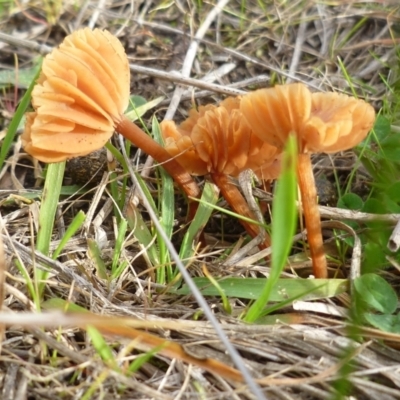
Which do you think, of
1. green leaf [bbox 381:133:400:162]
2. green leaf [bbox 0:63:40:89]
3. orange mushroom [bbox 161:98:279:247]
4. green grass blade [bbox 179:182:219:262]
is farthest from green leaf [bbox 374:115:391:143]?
green leaf [bbox 0:63:40:89]

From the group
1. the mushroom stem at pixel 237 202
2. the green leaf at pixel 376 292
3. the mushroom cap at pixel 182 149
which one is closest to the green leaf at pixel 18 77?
the mushroom cap at pixel 182 149

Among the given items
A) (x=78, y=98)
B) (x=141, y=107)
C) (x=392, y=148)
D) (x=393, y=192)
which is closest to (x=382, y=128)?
(x=392, y=148)

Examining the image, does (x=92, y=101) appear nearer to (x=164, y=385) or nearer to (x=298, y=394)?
(x=164, y=385)

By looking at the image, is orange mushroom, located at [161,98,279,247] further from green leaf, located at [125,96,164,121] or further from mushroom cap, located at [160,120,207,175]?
green leaf, located at [125,96,164,121]

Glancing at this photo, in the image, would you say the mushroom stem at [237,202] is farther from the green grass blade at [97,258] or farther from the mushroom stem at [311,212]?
the green grass blade at [97,258]

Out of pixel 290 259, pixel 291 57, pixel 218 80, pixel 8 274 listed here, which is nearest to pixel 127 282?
pixel 8 274

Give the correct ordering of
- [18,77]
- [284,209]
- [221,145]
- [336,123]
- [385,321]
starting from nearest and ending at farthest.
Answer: [284,209] < [336,123] < [385,321] < [221,145] < [18,77]

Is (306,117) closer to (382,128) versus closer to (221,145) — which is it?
(221,145)
